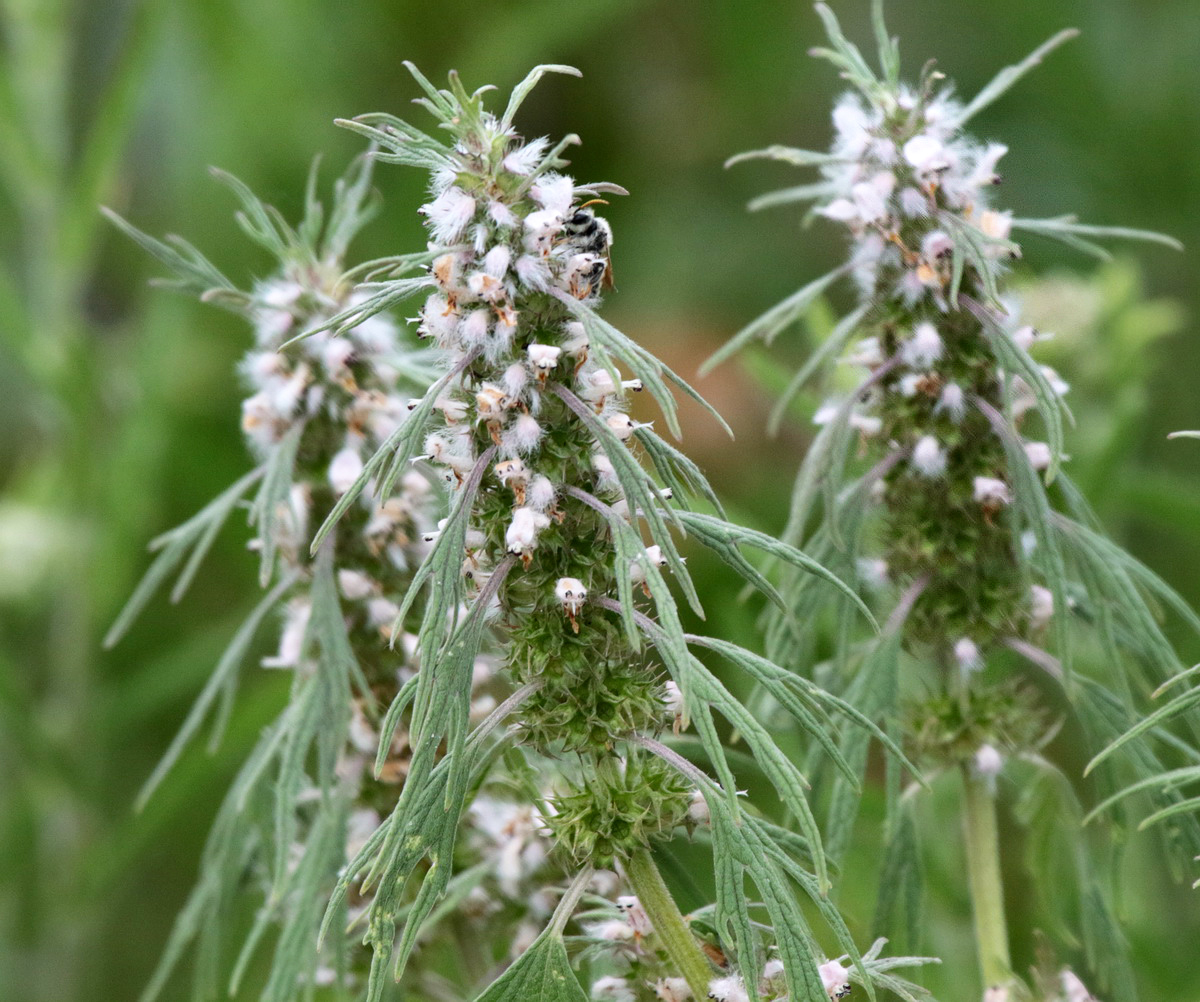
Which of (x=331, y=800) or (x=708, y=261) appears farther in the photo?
(x=708, y=261)

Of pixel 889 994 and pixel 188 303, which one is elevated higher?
pixel 188 303

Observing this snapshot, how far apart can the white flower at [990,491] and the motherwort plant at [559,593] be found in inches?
13.2

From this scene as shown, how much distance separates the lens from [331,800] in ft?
4.18

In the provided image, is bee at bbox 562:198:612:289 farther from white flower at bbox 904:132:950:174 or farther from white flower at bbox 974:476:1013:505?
white flower at bbox 974:476:1013:505

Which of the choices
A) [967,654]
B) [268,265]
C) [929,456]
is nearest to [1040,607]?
[967,654]

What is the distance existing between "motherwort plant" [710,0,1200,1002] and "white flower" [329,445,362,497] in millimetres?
339

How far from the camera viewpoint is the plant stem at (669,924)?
38.8 inches

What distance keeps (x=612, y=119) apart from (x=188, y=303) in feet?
5.42

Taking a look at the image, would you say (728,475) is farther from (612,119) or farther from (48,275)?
(48,275)

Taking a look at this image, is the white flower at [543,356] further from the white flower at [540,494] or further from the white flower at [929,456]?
the white flower at [929,456]

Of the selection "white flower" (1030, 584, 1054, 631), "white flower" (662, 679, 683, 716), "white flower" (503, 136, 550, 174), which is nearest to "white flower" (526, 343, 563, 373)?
"white flower" (503, 136, 550, 174)

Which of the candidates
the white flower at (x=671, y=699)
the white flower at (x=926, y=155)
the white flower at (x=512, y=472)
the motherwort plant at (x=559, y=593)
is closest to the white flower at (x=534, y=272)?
the motherwort plant at (x=559, y=593)

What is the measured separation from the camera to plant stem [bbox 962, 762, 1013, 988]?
123 cm

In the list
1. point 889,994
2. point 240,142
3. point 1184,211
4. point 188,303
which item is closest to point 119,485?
point 188,303
